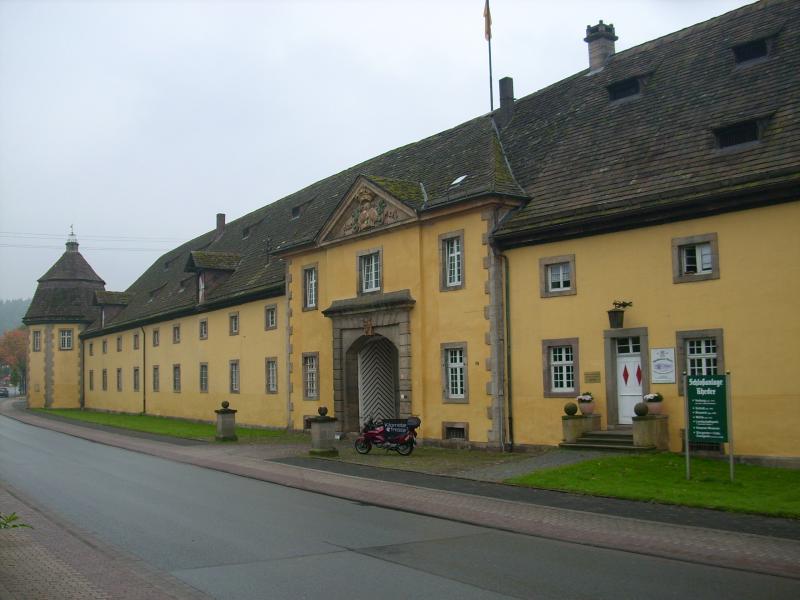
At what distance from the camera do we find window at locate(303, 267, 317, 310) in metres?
31.8

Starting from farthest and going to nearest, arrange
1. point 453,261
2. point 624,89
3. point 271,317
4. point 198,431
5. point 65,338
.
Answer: point 65,338 < point 271,317 < point 198,431 < point 453,261 < point 624,89

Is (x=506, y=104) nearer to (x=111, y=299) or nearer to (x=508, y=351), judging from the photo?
(x=508, y=351)

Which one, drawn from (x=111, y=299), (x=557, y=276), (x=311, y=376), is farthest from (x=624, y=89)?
(x=111, y=299)

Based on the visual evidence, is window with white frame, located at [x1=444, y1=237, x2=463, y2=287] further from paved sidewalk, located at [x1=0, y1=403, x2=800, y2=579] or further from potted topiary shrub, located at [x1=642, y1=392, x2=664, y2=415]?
potted topiary shrub, located at [x1=642, y1=392, x2=664, y2=415]

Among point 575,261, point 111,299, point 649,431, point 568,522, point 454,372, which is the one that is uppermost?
point 111,299

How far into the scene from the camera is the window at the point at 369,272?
27938mm

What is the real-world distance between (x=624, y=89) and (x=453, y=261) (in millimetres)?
7029

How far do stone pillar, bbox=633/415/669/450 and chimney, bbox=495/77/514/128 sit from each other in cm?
1305

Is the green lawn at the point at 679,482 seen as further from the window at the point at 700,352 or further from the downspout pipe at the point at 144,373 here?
the downspout pipe at the point at 144,373

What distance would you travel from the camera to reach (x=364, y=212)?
92.6ft

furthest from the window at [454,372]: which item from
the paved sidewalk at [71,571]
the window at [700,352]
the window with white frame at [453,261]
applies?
the paved sidewalk at [71,571]

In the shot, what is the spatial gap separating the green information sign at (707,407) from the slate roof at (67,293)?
189 feet

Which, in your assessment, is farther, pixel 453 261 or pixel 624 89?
pixel 453 261

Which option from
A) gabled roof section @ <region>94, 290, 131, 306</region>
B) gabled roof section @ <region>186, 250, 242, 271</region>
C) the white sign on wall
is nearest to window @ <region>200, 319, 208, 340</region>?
gabled roof section @ <region>186, 250, 242, 271</region>
